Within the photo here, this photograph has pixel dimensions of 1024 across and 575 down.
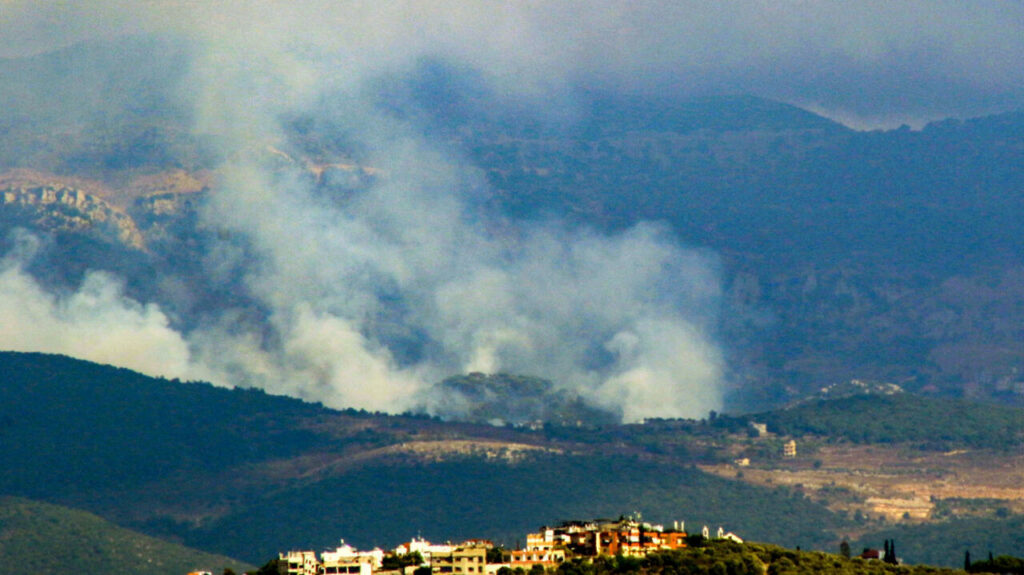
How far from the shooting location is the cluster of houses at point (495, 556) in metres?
145

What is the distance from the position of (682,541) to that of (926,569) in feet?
51.4

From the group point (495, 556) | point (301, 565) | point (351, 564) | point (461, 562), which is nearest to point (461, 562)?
point (461, 562)

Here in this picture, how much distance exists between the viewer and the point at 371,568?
5743 inches

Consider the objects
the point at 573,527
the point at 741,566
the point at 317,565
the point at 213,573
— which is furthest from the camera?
the point at 213,573

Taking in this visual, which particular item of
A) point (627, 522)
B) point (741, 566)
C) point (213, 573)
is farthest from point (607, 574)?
point (213, 573)

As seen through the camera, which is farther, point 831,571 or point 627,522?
point 627,522

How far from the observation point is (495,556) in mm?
148375

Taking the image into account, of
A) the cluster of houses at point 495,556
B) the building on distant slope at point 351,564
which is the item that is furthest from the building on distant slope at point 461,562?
the building on distant slope at point 351,564

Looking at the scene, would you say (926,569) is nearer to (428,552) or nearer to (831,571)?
(831,571)

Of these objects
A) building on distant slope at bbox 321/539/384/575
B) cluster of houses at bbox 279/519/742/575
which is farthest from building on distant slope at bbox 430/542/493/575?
building on distant slope at bbox 321/539/384/575

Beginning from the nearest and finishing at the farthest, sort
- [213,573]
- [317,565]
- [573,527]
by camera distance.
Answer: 1. [317,565]
2. [573,527]
3. [213,573]

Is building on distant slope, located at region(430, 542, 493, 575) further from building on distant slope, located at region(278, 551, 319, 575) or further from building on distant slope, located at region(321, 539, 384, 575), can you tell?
building on distant slope, located at region(278, 551, 319, 575)

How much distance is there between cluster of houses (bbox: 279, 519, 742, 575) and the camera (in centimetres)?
14488

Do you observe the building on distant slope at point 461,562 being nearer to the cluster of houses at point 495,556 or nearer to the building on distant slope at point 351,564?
the cluster of houses at point 495,556
